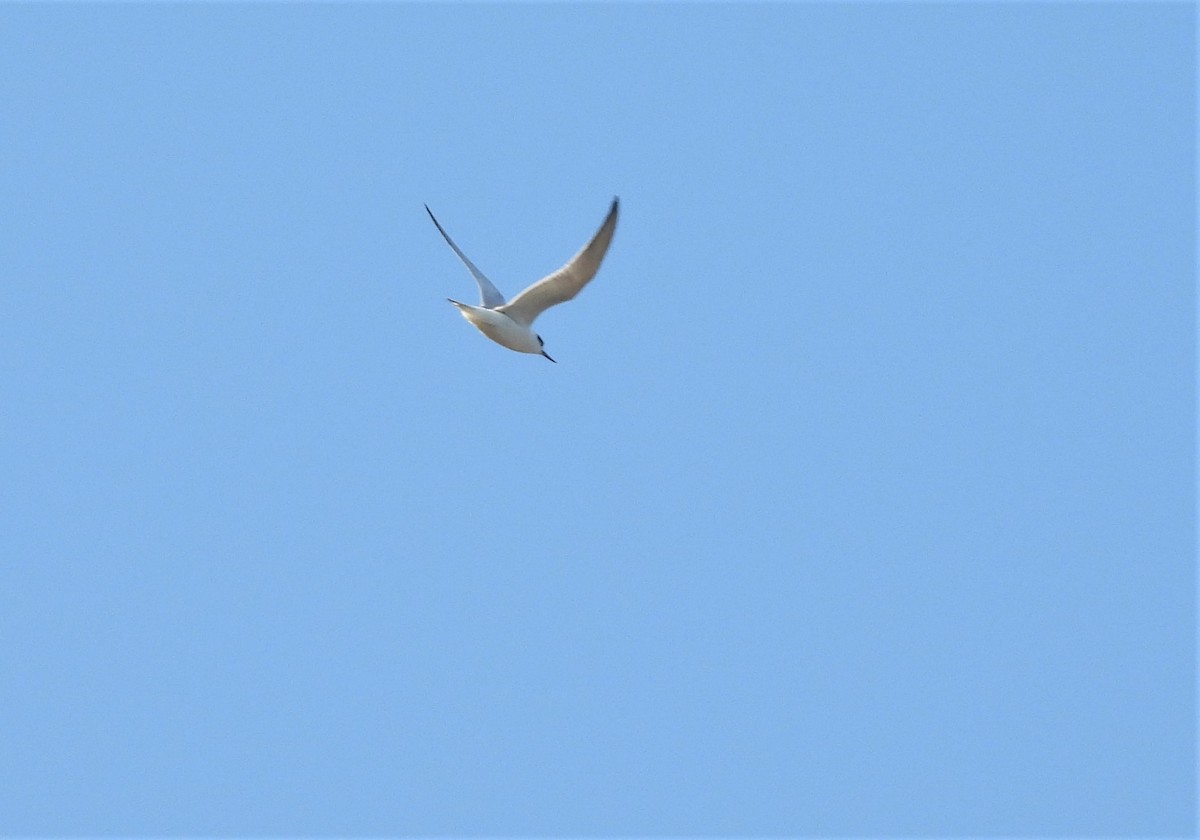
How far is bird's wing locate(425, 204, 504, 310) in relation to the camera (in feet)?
48.7

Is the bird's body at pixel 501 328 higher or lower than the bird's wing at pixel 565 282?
lower

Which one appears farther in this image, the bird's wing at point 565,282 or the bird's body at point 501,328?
the bird's body at point 501,328

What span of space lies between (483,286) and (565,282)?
0.95m

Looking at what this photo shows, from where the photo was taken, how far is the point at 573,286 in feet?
47.2

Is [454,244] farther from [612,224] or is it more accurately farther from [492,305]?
[612,224]

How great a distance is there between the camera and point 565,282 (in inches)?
564

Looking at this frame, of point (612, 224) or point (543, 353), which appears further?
point (543, 353)

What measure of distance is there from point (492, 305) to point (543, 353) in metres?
0.65

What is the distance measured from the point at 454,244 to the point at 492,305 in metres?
0.77

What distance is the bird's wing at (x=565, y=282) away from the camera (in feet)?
45.7

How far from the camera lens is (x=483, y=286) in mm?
14922

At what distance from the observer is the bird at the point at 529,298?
551 inches

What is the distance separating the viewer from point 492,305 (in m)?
14.8

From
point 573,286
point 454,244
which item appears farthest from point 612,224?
point 454,244
